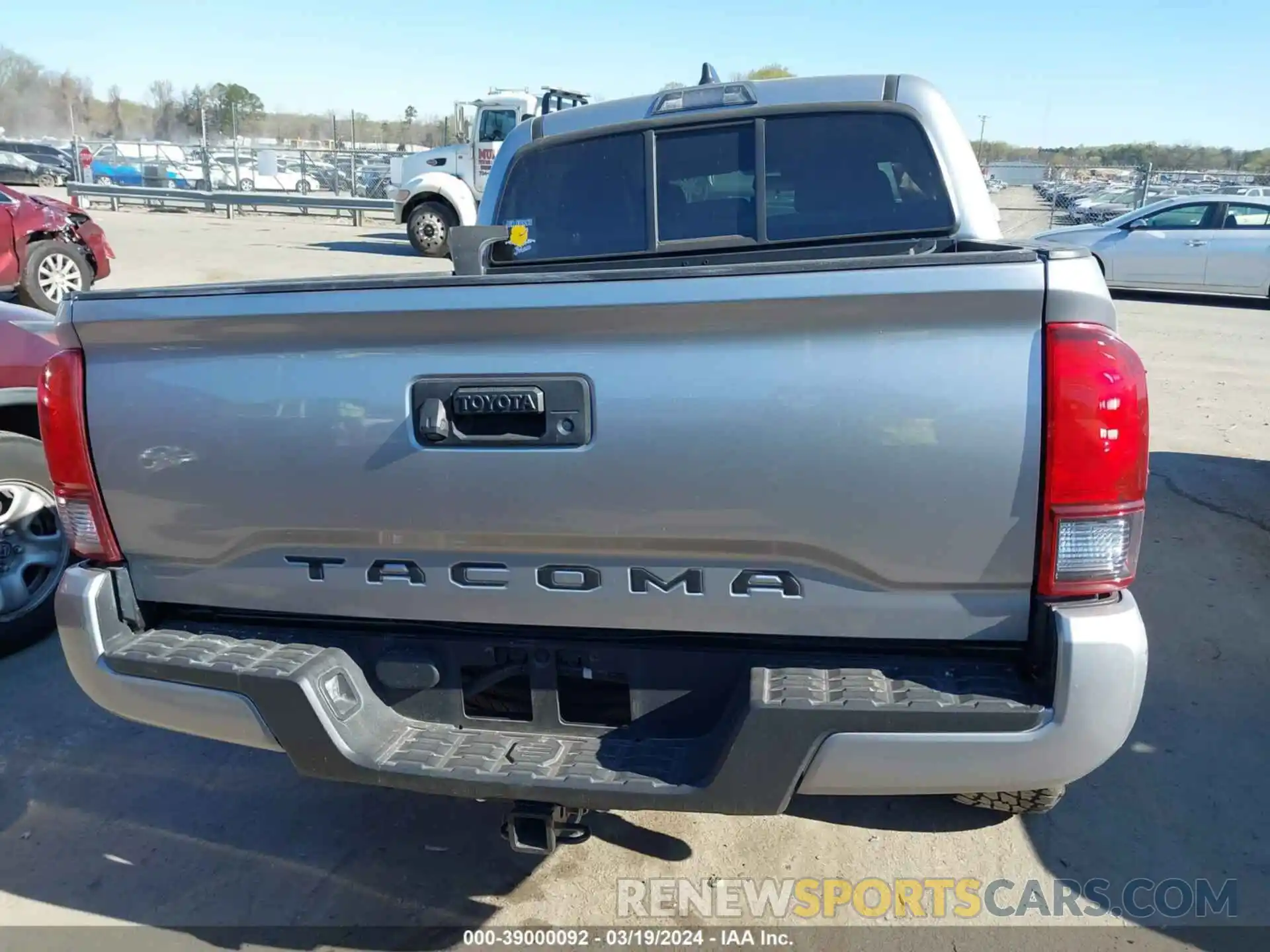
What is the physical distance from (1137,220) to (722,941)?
589 inches

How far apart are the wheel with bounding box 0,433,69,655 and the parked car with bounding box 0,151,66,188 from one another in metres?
33.7

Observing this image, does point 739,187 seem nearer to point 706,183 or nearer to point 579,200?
point 706,183

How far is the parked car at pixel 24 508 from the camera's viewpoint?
406 cm

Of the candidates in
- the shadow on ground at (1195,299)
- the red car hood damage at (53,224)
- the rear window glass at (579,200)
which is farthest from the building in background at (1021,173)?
the rear window glass at (579,200)

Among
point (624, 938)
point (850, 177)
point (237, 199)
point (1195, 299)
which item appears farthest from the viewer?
point (237, 199)

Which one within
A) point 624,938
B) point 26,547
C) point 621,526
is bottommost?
point 624,938

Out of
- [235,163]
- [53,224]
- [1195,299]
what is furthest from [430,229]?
[235,163]

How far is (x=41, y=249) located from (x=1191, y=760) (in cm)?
1198

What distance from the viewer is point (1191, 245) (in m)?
14.2

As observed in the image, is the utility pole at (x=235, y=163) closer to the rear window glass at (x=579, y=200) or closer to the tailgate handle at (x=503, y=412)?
the rear window glass at (x=579, y=200)

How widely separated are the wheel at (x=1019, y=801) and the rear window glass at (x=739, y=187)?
1.97 m

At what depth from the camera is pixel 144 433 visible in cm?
228

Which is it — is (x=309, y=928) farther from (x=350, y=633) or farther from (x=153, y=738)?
(x=153, y=738)

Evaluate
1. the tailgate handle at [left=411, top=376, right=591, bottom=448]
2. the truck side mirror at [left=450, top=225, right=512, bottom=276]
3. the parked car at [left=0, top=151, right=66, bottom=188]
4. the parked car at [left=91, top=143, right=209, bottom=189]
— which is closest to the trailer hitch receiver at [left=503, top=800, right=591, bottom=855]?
the tailgate handle at [left=411, top=376, right=591, bottom=448]
